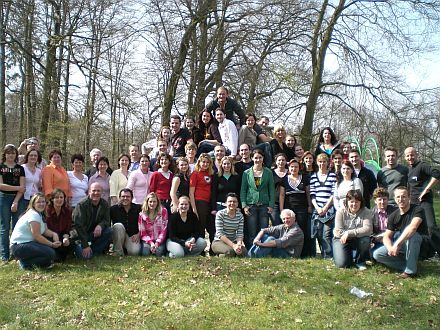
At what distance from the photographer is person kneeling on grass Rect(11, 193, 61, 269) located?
6.63 metres

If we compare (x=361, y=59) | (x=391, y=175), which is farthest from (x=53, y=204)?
(x=361, y=59)

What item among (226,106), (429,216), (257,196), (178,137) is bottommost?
(429,216)

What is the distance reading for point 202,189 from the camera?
790cm

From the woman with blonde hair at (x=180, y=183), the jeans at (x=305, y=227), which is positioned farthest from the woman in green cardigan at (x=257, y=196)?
the woman with blonde hair at (x=180, y=183)

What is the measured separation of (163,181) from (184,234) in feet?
3.28

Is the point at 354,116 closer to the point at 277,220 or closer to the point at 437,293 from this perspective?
the point at 277,220

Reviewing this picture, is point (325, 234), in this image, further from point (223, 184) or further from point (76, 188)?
point (76, 188)

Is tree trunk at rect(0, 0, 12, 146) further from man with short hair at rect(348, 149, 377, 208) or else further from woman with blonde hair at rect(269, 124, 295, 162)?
man with short hair at rect(348, 149, 377, 208)

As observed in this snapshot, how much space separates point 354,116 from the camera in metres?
17.4

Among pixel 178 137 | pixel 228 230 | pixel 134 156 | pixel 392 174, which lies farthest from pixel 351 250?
pixel 134 156

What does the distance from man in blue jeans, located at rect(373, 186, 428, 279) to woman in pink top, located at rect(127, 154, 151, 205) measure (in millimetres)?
3960

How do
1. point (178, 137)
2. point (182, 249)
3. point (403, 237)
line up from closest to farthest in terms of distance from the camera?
point (403, 237) → point (182, 249) → point (178, 137)

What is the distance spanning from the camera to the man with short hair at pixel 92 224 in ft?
24.0

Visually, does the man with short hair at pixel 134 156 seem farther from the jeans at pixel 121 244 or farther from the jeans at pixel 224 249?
the jeans at pixel 224 249
